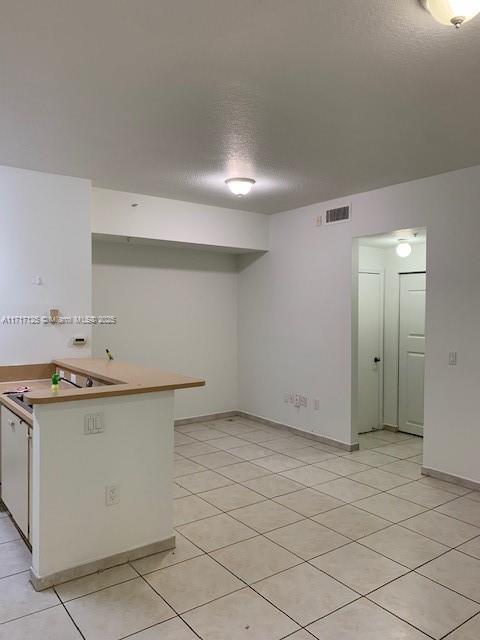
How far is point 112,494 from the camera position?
2.80 meters

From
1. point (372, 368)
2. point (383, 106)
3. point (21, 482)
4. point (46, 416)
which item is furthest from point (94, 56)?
point (372, 368)

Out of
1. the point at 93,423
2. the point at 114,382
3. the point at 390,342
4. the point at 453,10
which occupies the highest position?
the point at 453,10

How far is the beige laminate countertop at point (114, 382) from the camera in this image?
2615 mm

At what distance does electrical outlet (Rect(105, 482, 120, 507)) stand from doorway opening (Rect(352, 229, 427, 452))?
3.45m

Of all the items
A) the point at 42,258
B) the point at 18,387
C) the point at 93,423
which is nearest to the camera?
the point at 93,423

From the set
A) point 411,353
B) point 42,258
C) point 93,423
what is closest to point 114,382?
Result: point 93,423

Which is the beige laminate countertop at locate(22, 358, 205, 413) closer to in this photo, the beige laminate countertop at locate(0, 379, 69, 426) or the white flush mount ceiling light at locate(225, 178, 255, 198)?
the beige laminate countertop at locate(0, 379, 69, 426)

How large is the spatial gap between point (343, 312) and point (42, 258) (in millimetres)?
3016

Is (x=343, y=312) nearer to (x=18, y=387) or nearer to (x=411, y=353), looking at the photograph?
(x=411, y=353)

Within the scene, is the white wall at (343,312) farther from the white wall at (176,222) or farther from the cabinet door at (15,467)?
the cabinet door at (15,467)

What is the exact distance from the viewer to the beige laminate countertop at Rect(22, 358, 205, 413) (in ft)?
8.58

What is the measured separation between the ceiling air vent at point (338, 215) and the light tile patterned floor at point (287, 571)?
258cm

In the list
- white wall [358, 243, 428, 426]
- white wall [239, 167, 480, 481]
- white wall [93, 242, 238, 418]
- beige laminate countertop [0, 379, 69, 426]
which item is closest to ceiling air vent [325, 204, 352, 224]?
white wall [239, 167, 480, 481]

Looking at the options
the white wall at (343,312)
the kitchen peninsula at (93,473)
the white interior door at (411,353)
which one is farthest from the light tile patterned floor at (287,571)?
the white interior door at (411,353)
